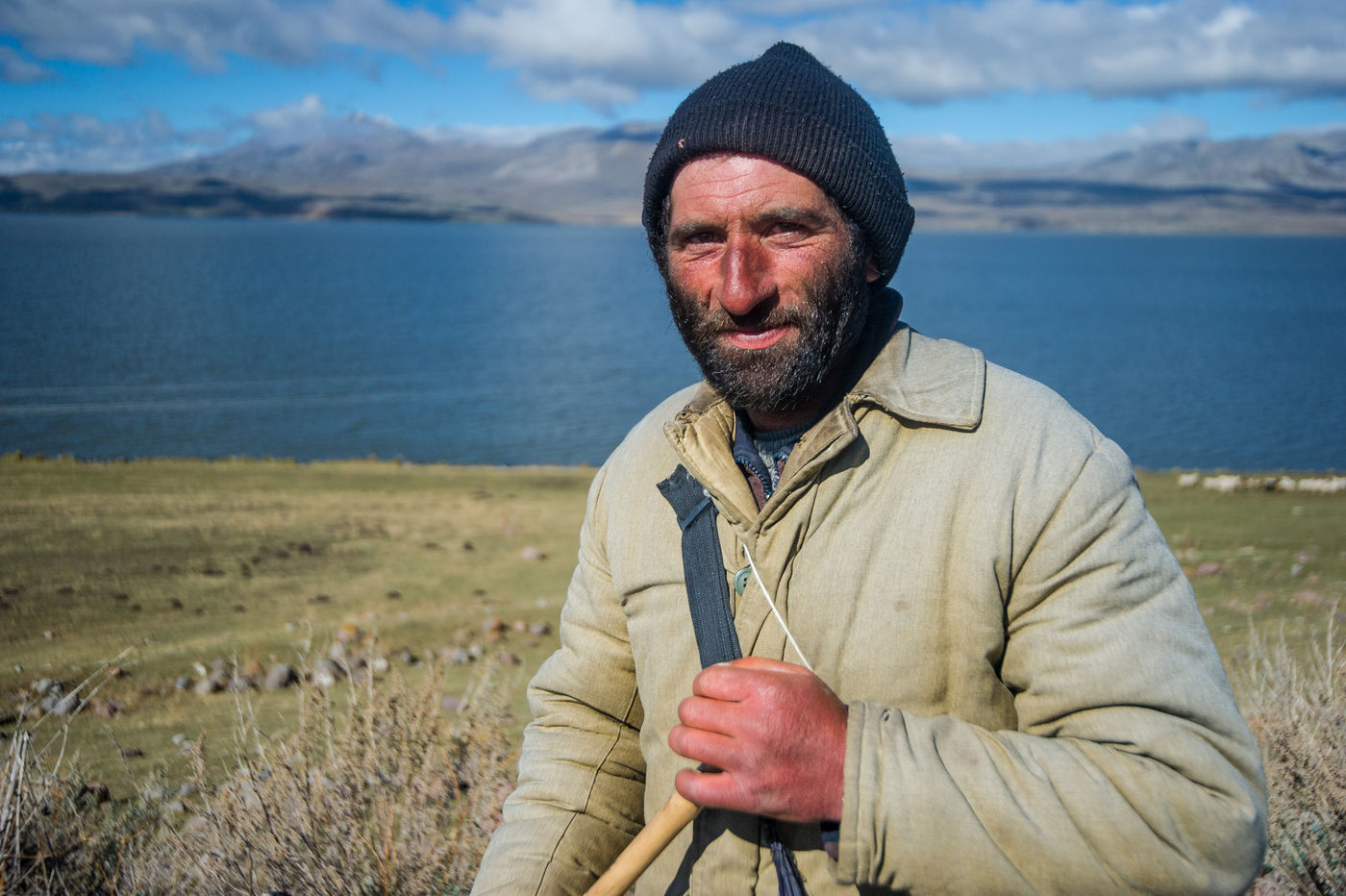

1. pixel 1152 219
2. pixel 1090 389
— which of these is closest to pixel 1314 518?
pixel 1090 389

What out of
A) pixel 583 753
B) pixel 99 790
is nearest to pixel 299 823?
pixel 99 790

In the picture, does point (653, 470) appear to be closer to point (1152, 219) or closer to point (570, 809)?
point (570, 809)

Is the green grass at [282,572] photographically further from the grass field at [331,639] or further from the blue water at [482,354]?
the blue water at [482,354]

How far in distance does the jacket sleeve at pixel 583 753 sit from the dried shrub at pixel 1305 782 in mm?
2096

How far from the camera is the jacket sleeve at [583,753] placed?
182 cm

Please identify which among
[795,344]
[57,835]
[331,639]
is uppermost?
[795,344]

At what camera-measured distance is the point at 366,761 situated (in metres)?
3.44

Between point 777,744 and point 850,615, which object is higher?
point 850,615

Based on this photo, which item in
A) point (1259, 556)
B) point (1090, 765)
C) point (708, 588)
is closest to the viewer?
point (1090, 765)

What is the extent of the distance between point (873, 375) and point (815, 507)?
26cm

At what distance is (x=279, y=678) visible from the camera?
5629 millimetres

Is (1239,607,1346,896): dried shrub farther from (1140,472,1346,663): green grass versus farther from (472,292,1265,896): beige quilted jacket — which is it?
(472,292,1265,896): beige quilted jacket

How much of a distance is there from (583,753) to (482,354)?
3679 centimetres

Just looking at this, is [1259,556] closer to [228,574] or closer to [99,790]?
[99,790]
